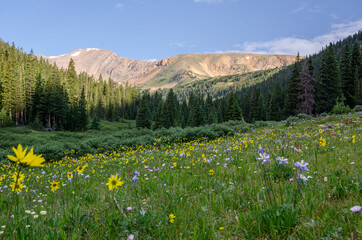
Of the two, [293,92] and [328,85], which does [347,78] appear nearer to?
[328,85]

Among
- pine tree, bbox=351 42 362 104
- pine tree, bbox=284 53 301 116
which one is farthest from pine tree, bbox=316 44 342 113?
pine tree, bbox=284 53 301 116

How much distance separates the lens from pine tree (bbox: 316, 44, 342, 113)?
42.5 meters

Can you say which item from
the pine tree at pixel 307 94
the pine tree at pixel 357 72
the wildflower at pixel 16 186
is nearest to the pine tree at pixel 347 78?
the pine tree at pixel 357 72

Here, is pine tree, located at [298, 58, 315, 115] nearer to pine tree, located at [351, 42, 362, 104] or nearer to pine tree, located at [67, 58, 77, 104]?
pine tree, located at [351, 42, 362, 104]

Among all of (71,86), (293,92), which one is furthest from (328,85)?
(71,86)

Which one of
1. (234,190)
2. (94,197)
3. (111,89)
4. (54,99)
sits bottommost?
(94,197)

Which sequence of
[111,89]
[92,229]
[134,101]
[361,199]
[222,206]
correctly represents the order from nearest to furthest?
1. [92,229]
2. [361,199]
3. [222,206]
4. [111,89]
5. [134,101]

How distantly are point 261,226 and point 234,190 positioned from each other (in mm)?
1114

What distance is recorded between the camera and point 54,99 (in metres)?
63.3

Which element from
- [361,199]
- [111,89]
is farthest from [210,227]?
[111,89]

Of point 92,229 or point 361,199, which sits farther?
point 361,199

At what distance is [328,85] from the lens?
43344 millimetres

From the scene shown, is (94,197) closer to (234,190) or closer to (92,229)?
(92,229)

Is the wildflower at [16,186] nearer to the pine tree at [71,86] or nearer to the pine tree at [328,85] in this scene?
the pine tree at [328,85]
